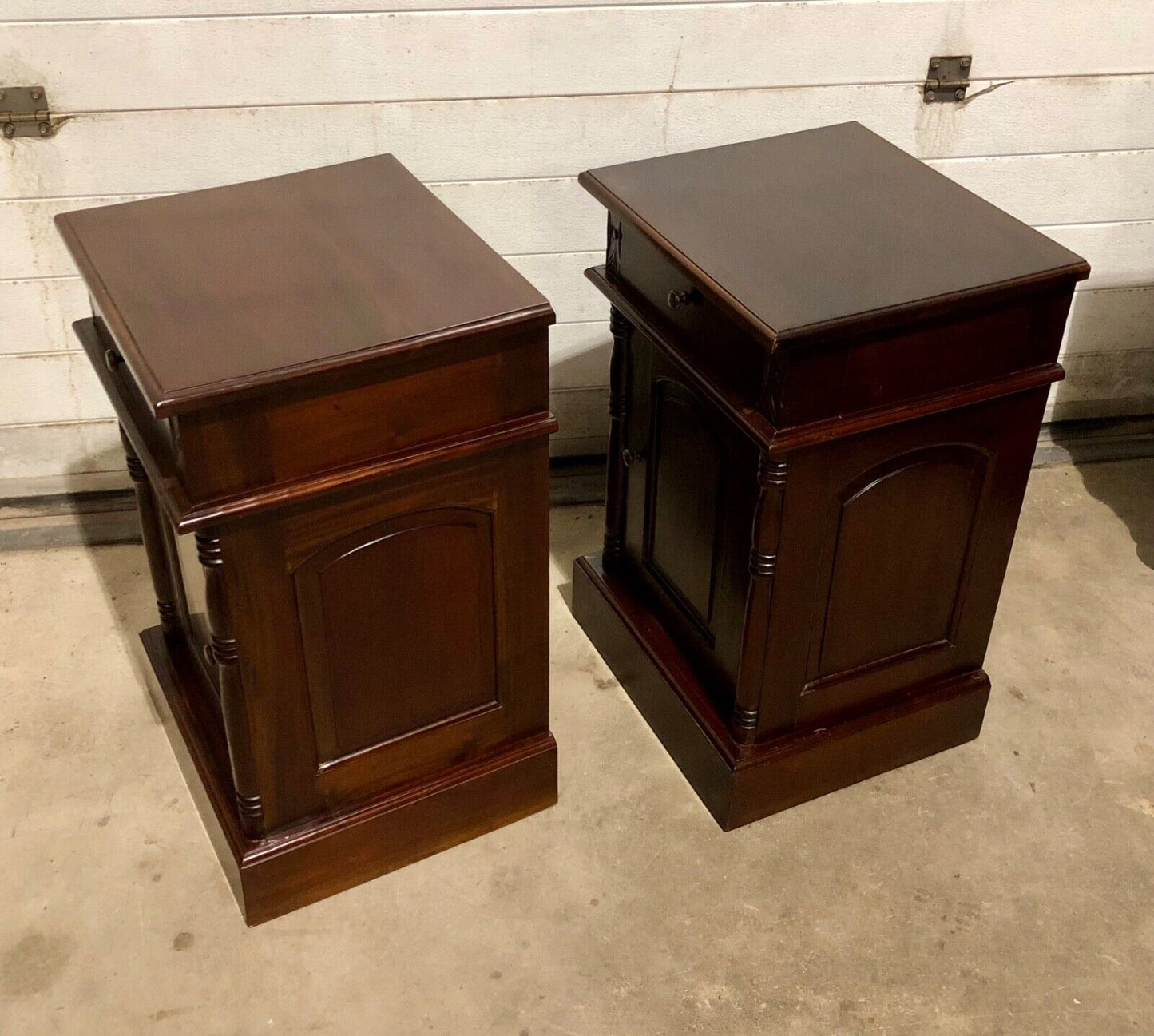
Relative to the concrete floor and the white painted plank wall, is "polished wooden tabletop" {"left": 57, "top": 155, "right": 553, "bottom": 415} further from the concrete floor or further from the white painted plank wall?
the concrete floor

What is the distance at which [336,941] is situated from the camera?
79.6 inches

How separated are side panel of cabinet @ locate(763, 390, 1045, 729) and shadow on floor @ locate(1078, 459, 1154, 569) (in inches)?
33.4

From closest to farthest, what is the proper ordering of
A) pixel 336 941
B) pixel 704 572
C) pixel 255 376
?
pixel 255 376 < pixel 336 941 < pixel 704 572

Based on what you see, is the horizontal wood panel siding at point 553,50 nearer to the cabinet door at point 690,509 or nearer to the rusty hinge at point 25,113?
the rusty hinge at point 25,113

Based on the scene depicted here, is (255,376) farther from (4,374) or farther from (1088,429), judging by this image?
(1088,429)

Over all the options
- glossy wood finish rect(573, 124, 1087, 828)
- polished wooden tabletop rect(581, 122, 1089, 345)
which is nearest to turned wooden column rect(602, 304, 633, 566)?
glossy wood finish rect(573, 124, 1087, 828)

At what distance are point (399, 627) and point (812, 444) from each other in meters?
0.65

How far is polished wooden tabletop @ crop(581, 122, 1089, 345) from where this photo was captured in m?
1.77

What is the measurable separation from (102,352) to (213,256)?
0.78 ft

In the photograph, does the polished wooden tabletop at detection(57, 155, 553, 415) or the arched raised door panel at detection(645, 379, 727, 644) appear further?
the arched raised door panel at detection(645, 379, 727, 644)

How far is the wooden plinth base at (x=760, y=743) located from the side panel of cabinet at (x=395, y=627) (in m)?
0.29

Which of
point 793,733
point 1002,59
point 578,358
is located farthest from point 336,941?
point 1002,59

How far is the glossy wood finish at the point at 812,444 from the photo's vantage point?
5.93 feet

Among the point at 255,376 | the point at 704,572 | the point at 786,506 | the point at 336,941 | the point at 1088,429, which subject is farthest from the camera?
the point at 1088,429
